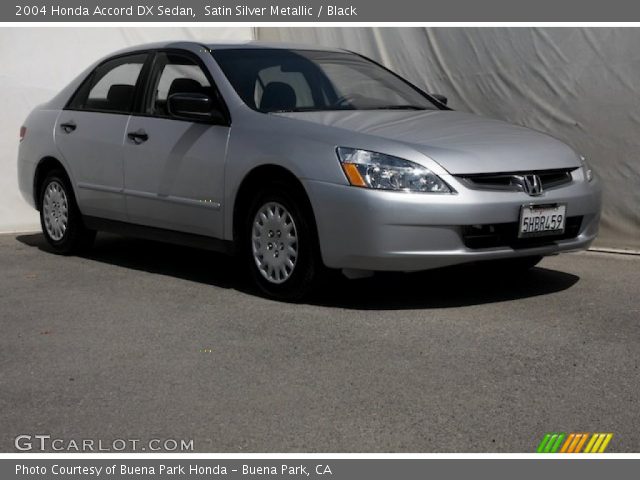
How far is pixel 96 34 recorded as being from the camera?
11492 mm

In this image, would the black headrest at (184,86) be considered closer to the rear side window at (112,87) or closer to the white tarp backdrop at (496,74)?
the rear side window at (112,87)

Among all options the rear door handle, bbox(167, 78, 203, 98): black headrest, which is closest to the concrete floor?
the rear door handle

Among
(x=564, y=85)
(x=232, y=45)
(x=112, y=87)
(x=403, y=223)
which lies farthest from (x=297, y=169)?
(x=564, y=85)

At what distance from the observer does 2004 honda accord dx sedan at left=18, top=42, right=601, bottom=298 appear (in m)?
6.56

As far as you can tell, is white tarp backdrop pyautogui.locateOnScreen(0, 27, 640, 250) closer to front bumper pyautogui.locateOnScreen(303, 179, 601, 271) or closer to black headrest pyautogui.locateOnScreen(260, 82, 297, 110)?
front bumper pyautogui.locateOnScreen(303, 179, 601, 271)

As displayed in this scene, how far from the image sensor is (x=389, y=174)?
655 cm

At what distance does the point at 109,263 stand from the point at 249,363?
3425 millimetres

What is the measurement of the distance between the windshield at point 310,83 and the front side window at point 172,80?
0.19 metres

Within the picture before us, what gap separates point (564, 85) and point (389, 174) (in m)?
3.37

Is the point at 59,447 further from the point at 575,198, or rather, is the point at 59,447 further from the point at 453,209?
the point at 575,198

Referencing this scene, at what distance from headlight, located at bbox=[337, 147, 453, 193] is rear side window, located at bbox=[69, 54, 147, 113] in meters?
2.36

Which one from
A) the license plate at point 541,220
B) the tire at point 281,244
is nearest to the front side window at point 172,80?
the tire at point 281,244

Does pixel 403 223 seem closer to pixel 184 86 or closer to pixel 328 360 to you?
pixel 328 360

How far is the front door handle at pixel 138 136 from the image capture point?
804 centimetres
